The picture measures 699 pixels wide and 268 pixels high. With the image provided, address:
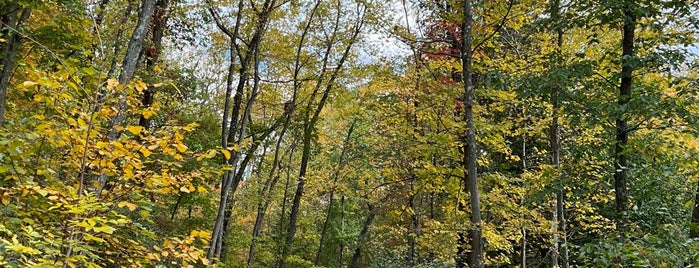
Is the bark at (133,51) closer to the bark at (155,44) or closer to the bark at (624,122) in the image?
the bark at (155,44)

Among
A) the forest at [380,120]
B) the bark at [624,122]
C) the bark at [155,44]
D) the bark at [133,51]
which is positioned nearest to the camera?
the forest at [380,120]

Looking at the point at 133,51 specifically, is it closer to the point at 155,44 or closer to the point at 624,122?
the point at 155,44

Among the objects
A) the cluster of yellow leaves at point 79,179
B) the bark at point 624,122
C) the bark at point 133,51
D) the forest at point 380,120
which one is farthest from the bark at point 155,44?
the bark at point 624,122

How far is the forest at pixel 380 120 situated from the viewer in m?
2.32

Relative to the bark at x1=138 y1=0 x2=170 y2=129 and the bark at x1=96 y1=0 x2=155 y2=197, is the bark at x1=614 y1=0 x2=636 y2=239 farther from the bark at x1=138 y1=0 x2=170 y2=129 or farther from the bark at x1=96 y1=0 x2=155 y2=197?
the bark at x1=138 y1=0 x2=170 y2=129

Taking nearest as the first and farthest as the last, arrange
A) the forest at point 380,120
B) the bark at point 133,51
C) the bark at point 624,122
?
the forest at point 380,120 < the bark at point 133,51 < the bark at point 624,122

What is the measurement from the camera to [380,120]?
870 cm

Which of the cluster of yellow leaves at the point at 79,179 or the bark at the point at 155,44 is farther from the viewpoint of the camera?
the bark at the point at 155,44

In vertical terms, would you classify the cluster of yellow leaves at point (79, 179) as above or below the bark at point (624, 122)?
below

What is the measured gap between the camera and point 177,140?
2352 mm

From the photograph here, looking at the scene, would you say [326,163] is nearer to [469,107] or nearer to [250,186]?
[250,186]

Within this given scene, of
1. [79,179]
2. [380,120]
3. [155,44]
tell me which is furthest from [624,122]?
[155,44]

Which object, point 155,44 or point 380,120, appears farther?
point 380,120

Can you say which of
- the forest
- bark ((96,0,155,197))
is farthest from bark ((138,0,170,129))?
bark ((96,0,155,197))
